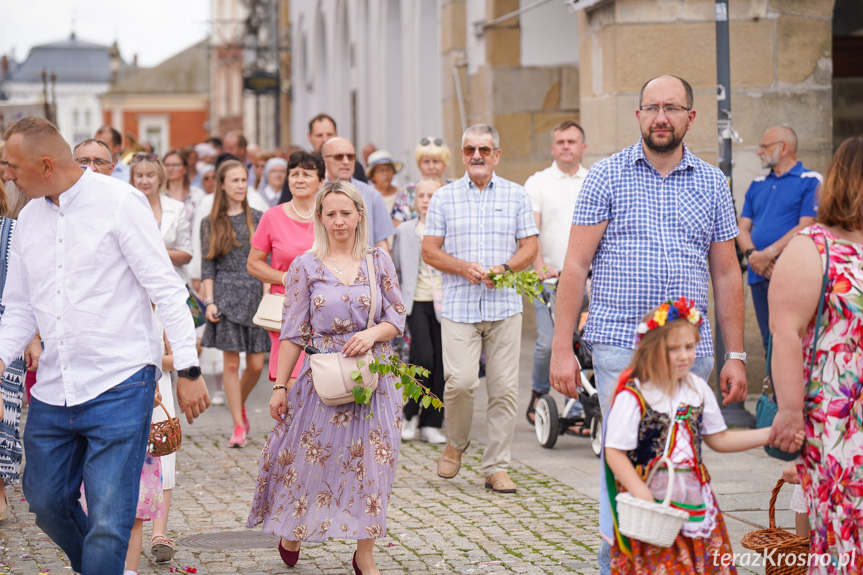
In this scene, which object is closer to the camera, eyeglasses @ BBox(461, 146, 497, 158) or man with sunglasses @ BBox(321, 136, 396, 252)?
eyeglasses @ BBox(461, 146, 497, 158)

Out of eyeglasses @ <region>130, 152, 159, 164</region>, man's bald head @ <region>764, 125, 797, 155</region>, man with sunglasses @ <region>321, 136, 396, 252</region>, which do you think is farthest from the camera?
man's bald head @ <region>764, 125, 797, 155</region>

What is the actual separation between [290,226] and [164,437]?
2.76 meters

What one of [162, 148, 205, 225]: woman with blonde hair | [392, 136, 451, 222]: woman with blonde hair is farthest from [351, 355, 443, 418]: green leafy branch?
[162, 148, 205, 225]: woman with blonde hair

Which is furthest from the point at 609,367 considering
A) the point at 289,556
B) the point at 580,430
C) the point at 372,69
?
the point at 372,69

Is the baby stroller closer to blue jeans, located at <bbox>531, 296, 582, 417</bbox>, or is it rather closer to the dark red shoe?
blue jeans, located at <bbox>531, 296, 582, 417</bbox>

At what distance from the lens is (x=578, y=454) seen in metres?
8.52

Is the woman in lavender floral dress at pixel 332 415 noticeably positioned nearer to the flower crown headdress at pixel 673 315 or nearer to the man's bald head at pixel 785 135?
the flower crown headdress at pixel 673 315

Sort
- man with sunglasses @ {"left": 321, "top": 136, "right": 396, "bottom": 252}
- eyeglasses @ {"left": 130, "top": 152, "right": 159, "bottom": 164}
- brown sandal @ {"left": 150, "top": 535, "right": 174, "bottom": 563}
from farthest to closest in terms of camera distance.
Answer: man with sunglasses @ {"left": 321, "top": 136, "right": 396, "bottom": 252} → eyeglasses @ {"left": 130, "top": 152, "right": 159, "bottom": 164} → brown sandal @ {"left": 150, "top": 535, "right": 174, "bottom": 563}

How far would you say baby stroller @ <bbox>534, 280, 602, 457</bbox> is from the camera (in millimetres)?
8203

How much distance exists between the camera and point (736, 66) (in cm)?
1029

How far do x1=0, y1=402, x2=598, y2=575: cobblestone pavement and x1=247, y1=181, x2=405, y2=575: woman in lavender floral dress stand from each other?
0.33 metres

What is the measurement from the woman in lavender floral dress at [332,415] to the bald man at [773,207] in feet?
14.6

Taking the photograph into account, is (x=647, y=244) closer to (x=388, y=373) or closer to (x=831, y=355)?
(x=831, y=355)

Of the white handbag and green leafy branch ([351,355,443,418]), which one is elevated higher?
the white handbag
